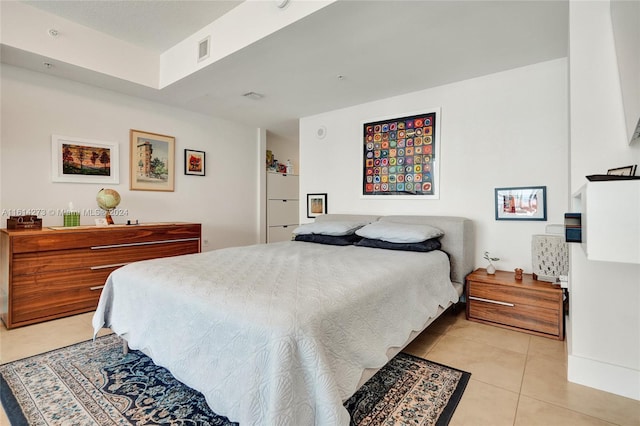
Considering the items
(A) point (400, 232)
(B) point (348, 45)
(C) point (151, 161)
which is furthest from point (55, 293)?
(B) point (348, 45)

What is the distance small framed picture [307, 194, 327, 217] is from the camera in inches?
170

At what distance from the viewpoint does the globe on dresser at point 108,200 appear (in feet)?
10.7

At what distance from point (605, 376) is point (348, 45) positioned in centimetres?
270

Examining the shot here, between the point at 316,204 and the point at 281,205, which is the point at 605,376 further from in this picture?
the point at 281,205

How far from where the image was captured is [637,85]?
1301mm

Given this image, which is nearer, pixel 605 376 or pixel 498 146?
pixel 605 376

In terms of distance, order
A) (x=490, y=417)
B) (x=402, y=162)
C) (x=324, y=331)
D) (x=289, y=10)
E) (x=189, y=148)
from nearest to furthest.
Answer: (x=324, y=331) → (x=490, y=417) → (x=289, y=10) → (x=402, y=162) → (x=189, y=148)

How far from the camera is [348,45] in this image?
2451 millimetres

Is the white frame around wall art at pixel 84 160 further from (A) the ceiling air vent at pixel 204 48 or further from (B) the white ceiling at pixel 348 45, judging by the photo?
(A) the ceiling air vent at pixel 204 48

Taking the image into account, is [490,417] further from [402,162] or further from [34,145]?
[34,145]

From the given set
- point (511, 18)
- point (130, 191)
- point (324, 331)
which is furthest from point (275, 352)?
point (130, 191)

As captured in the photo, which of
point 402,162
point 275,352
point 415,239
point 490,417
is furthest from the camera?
point 402,162

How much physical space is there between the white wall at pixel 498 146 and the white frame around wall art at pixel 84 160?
10.3 feet

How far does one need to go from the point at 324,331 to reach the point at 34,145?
3.52 m
